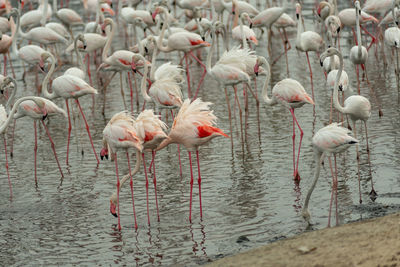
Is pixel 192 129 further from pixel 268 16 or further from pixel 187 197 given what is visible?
pixel 268 16

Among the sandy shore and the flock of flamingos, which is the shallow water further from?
the sandy shore

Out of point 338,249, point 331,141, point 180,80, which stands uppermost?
point 180,80

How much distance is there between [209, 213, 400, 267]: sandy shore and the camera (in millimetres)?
5156

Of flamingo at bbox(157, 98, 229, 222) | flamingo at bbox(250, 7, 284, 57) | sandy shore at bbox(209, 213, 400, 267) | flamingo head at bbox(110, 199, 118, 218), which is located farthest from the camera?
flamingo at bbox(250, 7, 284, 57)

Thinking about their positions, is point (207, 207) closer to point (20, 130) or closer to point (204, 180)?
point (204, 180)

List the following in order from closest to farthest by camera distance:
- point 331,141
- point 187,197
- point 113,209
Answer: point 331,141 → point 113,209 → point 187,197

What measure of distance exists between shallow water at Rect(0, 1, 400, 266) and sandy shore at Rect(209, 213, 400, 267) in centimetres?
66

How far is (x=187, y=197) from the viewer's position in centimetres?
793

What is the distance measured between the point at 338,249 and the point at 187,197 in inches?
112

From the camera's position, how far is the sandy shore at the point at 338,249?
5.16 m

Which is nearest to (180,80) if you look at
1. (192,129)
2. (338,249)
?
(192,129)

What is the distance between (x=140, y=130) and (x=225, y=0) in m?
7.98

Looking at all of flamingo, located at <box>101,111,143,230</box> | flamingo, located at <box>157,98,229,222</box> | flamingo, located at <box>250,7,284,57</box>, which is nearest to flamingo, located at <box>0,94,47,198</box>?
flamingo, located at <box>101,111,143,230</box>

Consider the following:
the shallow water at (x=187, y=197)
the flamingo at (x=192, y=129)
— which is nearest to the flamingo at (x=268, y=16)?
the shallow water at (x=187, y=197)
